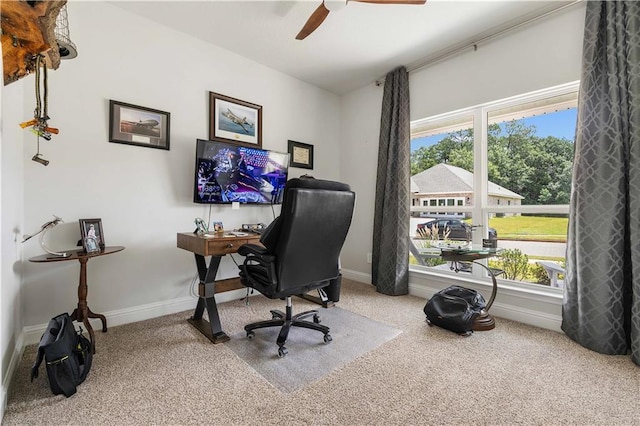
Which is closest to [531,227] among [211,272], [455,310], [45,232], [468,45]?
[455,310]

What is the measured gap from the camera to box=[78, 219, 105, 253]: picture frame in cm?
199

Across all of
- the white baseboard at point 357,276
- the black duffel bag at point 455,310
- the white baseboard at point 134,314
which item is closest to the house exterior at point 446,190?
the black duffel bag at point 455,310

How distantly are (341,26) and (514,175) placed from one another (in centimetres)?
210

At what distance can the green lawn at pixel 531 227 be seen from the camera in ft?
7.97

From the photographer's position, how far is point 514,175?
2691 mm

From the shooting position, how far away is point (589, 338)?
2.01 m

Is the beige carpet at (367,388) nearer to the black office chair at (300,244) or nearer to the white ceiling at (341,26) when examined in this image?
the black office chair at (300,244)

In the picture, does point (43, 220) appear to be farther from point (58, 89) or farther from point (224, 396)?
point (224, 396)

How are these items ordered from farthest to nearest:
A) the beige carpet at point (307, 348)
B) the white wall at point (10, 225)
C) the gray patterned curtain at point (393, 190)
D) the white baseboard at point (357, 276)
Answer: the white baseboard at point (357, 276) → the gray patterned curtain at point (393, 190) → the beige carpet at point (307, 348) → the white wall at point (10, 225)

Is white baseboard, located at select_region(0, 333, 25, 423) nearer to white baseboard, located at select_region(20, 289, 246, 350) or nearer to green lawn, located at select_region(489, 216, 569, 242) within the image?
white baseboard, located at select_region(20, 289, 246, 350)

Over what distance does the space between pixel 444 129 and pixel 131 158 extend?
3122mm

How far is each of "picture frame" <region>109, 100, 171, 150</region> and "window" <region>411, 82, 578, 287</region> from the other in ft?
9.09

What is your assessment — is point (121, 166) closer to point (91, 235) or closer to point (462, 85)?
point (91, 235)

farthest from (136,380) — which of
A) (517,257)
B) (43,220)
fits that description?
(517,257)
